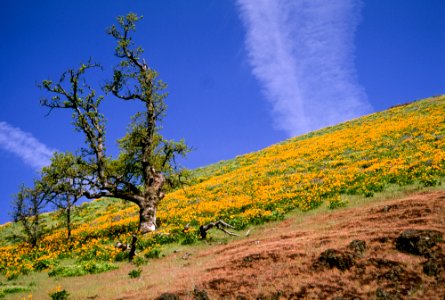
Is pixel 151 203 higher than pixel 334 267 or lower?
higher

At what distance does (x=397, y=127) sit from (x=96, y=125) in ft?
96.0

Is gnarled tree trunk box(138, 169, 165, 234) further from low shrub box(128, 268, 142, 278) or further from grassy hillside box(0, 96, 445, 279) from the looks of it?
low shrub box(128, 268, 142, 278)

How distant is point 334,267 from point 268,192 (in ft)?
54.4

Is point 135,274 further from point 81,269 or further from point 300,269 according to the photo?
point 300,269

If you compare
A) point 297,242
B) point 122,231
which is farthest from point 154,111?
point 297,242

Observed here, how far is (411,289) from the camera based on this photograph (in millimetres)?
7977

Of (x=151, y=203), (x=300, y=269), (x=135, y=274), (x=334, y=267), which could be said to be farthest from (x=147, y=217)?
(x=334, y=267)

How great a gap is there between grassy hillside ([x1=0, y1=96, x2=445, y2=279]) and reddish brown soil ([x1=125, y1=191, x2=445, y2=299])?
4.93 metres

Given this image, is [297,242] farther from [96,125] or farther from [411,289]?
[96,125]

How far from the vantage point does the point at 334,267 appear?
9766 millimetres

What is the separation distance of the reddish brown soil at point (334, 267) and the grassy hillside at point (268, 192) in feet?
16.2

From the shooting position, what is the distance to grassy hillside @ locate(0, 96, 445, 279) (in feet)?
63.7

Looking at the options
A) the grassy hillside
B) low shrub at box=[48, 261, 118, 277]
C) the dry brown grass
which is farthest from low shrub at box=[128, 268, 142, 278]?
the grassy hillside

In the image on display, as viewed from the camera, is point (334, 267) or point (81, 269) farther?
point (81, 269)
